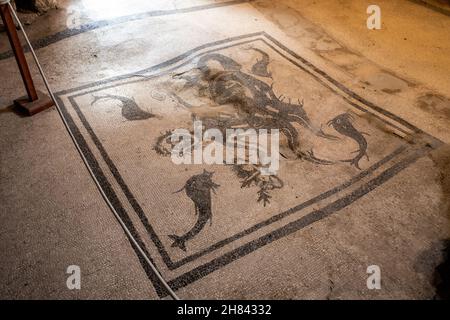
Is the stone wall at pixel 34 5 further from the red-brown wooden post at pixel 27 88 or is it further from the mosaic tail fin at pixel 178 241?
the mosaic tail fin at pixel 178 241

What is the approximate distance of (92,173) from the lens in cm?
197

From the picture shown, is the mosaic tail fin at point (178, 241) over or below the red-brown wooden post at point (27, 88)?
below

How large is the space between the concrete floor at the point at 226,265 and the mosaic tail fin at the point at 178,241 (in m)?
0.14

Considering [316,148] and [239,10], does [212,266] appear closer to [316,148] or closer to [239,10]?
[316,148]

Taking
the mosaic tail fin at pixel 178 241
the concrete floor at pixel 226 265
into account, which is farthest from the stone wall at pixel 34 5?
the mosaic tail fin at pixel 178 241

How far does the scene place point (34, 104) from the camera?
232cm

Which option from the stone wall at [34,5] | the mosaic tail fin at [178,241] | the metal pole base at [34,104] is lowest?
the mosaic tail fin at [178,241]

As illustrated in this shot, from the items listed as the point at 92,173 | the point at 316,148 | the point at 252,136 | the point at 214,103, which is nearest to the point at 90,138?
the point at 92,173

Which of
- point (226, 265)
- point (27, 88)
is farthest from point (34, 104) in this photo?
point (226, 265)

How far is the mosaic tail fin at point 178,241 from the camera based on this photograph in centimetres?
171

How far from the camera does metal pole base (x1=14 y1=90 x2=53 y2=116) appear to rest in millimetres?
2295

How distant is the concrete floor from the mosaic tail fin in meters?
0.14

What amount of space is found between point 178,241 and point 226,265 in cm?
28

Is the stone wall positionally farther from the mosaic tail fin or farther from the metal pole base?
the mosaic tail fin
